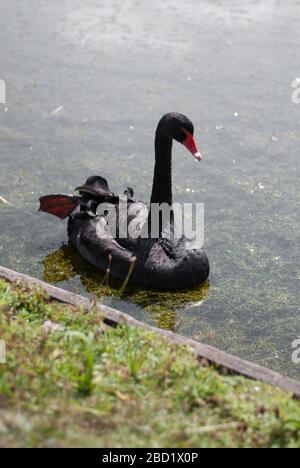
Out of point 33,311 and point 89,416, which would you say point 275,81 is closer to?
point 33,311

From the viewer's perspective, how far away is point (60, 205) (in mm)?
7254

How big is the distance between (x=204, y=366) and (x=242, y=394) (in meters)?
0.37

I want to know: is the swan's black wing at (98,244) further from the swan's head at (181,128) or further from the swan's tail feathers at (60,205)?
the swan's head at (181,128)

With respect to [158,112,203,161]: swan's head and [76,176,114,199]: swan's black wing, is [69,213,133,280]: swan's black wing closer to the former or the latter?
[76,176,114,199]: swan's black wing

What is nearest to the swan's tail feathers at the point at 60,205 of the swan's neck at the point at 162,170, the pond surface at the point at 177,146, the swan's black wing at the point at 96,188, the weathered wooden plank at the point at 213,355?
the swan's black wing at the point at 96,188

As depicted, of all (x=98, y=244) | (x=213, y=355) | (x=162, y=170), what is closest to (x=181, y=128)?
(x=162, y=170)

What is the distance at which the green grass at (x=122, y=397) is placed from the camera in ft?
11.8

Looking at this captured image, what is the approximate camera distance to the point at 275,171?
331 inches

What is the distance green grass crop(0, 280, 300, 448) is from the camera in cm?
359

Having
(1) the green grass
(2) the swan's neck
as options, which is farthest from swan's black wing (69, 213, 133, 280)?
(1) the green grass

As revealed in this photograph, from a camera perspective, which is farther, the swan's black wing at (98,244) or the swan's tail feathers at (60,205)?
the swan's tail feathers at (60,205)

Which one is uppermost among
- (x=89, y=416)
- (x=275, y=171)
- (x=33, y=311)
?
(x=89, y=416)

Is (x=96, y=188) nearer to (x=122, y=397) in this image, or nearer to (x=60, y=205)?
(x=60, y=205)

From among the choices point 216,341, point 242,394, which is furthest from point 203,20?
point 242,394
